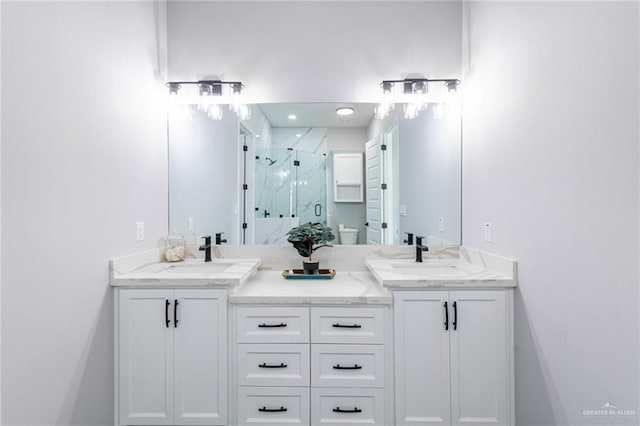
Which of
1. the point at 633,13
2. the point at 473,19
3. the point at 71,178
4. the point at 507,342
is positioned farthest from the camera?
the point at 473,19

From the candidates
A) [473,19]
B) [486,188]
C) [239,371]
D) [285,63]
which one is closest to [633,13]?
[486,188]

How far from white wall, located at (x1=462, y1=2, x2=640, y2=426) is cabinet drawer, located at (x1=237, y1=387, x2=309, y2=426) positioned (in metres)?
1.12

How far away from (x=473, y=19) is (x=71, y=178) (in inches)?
97.4

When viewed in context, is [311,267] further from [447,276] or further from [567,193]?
[567,193]

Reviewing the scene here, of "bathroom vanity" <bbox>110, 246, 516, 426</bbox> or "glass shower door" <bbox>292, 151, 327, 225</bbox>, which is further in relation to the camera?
"glass shower door" <bbox>292, 151, 327, 225</bbox>

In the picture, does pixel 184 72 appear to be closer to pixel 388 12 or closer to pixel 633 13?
pixel 388 12

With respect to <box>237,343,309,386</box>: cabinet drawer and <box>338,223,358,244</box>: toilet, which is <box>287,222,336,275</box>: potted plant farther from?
<box>237,343,309,386</box>: cabinet drawer

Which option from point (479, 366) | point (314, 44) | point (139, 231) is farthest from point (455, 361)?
point (314, 44)

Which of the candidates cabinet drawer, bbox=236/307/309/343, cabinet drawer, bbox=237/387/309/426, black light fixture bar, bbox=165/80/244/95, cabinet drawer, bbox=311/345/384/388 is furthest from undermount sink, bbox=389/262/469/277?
black light fixture bar, bbox=165/80/244/95

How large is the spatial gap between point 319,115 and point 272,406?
181 centimetres

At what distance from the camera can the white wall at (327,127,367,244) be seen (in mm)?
2154

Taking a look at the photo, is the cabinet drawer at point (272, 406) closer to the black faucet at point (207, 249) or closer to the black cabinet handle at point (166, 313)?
the black cabinet handle at point (166, 313)

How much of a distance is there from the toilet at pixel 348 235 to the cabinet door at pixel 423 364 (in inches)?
28.4

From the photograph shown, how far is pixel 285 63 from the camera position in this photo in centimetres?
214
